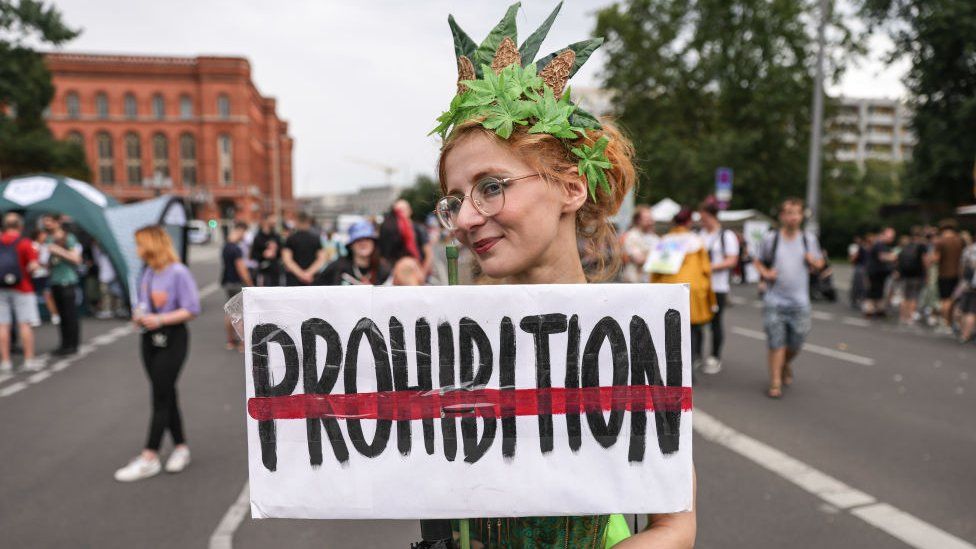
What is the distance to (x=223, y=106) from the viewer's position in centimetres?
7119

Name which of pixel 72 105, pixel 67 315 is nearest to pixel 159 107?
pixel 72 105

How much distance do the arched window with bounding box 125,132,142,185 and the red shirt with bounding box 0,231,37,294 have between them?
7285 centimetres

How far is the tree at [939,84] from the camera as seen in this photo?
61.9ft

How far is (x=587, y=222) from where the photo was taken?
4.65ft

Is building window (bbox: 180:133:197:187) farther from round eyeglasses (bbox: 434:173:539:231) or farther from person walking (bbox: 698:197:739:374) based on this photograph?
round eyeglasses (bbox: 434:173:539:231)

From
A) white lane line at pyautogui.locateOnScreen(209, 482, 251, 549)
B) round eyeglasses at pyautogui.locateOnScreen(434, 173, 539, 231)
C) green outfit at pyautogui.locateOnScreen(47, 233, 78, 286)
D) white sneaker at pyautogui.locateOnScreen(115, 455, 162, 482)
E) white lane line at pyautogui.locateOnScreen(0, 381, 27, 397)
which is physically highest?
round eyeglasses at pyautogui.locateOnScreen(434, 173, 539, 231)

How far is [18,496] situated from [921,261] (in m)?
13.1

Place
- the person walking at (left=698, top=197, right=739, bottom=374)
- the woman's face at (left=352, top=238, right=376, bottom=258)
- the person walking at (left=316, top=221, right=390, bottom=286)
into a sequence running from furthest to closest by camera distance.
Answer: the person walking at (left=698, top=197, right=739, bottom=374) → the woman's face at (left=352, top=238, right=376, bottom=258) → the person walking at (left=316, top=221, right=390, bottom=286)

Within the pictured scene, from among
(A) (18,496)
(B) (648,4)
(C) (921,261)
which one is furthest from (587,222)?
(B) (648,4)

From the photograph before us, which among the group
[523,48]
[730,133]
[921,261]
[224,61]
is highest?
[224,61]

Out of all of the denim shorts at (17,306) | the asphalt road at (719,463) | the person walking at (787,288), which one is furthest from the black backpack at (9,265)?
the person walking at (787,288)

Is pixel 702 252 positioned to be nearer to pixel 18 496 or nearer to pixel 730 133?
pixel 18 496

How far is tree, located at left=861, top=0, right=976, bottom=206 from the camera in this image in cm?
1888

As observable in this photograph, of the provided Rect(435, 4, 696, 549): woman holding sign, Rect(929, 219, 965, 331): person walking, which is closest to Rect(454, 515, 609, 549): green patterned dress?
Rect(435, 4, 696, 549): woman holding sign
